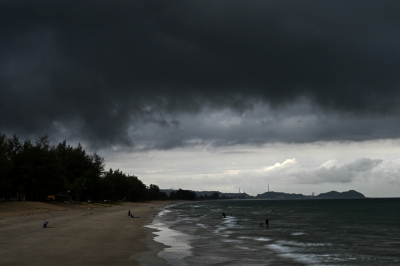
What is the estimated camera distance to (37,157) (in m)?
92.7

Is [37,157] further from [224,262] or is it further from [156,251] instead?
[224,262]

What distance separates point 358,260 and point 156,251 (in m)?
14.2

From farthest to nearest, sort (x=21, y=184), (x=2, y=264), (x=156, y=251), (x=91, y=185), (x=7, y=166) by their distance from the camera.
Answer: (x=91, y=185) → (x=21, y=184) → (x=7, y=166) → (x=156, y=251) → (x=2, y=264)

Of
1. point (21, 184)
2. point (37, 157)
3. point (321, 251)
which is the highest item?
point (37, 157)

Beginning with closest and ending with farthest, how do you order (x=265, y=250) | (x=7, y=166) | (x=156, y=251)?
(x=156, y=251) → (x=265, y=250) → (x=7, y=166)

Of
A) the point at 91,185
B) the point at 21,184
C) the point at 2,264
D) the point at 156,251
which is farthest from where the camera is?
the point at 91,185

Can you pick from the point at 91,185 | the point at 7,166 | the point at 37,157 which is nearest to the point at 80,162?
the point at 91,185

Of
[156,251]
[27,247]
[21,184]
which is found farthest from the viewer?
[21,184]

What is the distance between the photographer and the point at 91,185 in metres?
127

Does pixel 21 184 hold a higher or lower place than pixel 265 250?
higher

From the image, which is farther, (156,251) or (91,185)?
(91,185)

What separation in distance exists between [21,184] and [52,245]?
72077 mm

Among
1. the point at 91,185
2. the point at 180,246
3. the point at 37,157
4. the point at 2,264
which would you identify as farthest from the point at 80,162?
the point at 2,264

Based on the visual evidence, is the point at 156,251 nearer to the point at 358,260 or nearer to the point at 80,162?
the point at 358,260
